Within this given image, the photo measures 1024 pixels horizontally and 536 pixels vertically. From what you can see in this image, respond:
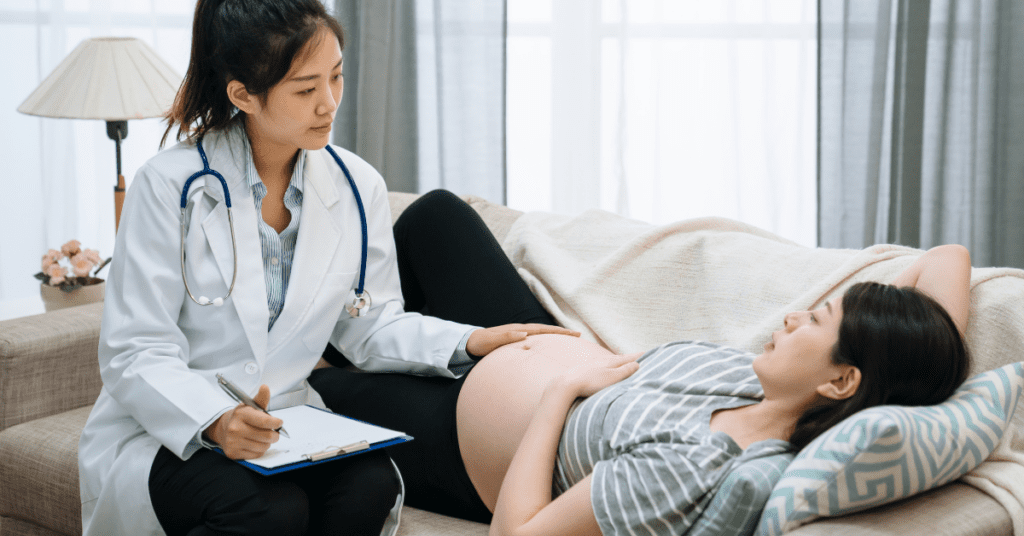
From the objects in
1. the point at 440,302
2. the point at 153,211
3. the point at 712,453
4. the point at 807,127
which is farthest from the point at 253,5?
the point at 807,127

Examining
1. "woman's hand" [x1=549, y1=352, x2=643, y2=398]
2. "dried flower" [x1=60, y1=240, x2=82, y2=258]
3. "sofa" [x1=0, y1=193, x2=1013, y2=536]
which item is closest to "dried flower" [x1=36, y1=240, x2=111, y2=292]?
"dried flower" [x1=60, y1=240, x2=82, y2=258]

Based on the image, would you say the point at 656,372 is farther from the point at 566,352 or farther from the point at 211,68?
the point at 211,68

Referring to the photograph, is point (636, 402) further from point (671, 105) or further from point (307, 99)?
point (671, 105)

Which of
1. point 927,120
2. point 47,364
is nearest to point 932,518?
point 47,364

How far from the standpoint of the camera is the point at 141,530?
1173 mm

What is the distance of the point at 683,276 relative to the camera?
158cm

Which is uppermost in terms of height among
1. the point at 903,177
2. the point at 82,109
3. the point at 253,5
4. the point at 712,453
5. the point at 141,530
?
the point at 253,5

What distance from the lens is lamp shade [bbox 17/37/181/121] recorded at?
1.97 m

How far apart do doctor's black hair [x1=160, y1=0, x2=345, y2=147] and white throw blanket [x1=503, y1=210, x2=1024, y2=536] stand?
653mm

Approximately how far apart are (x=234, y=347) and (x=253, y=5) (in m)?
0.53

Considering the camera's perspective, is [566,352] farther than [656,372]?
Yes

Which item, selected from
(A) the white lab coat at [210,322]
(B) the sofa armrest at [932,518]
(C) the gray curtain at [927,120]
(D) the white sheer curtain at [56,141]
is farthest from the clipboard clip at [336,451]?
(D) the white sheer curtain at [56,141]

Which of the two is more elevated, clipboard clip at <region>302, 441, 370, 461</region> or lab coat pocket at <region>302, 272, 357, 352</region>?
lab coat pocket at <region>302, 272, 357, 352</region>

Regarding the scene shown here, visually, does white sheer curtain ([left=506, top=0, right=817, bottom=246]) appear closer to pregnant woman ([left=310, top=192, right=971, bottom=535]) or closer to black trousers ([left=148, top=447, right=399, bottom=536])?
pregnant woman ([left=310, top=192, right=971, bottom=535])
